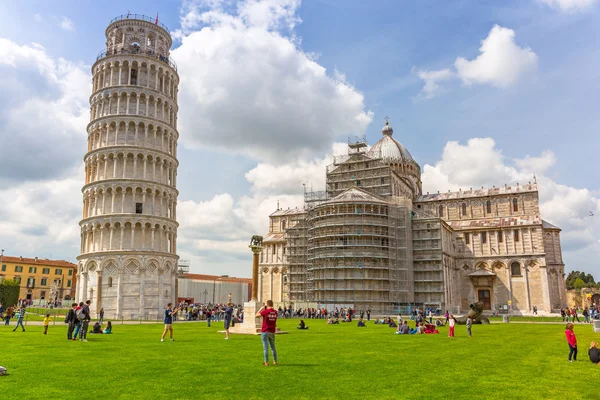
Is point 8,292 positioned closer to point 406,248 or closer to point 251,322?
point 251,322

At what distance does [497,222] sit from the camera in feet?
237

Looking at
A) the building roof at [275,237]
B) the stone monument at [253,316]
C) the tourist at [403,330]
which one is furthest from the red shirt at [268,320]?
the building roof at [275,237]

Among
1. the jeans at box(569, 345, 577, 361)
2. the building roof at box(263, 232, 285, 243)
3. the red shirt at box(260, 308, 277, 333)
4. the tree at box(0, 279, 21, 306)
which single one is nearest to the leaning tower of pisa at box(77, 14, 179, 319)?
the tree at box(0, 279, 21, 306)

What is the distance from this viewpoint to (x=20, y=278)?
3701 inches

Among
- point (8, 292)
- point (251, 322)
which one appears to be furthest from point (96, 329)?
point (8, 292)

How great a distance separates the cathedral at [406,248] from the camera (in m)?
59.0

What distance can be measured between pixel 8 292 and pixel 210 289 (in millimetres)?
44164

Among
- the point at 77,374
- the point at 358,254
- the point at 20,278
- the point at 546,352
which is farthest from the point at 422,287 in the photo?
the point at 20,278

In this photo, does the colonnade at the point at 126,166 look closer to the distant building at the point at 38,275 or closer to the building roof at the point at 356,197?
the building roof at the point at 356,197

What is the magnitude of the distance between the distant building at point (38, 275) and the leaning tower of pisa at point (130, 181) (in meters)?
48.2

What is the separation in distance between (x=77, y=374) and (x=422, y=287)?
2236 inches

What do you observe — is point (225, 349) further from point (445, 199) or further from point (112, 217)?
point (445, 199)

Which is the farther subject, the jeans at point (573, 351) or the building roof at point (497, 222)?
the building roof at point (497, 222)

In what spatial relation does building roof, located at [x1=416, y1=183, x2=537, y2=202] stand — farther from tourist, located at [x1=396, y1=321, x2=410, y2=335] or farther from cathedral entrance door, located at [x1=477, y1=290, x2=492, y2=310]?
tourist, located at [x1=396, y1=321, x2=410, y2=335]
